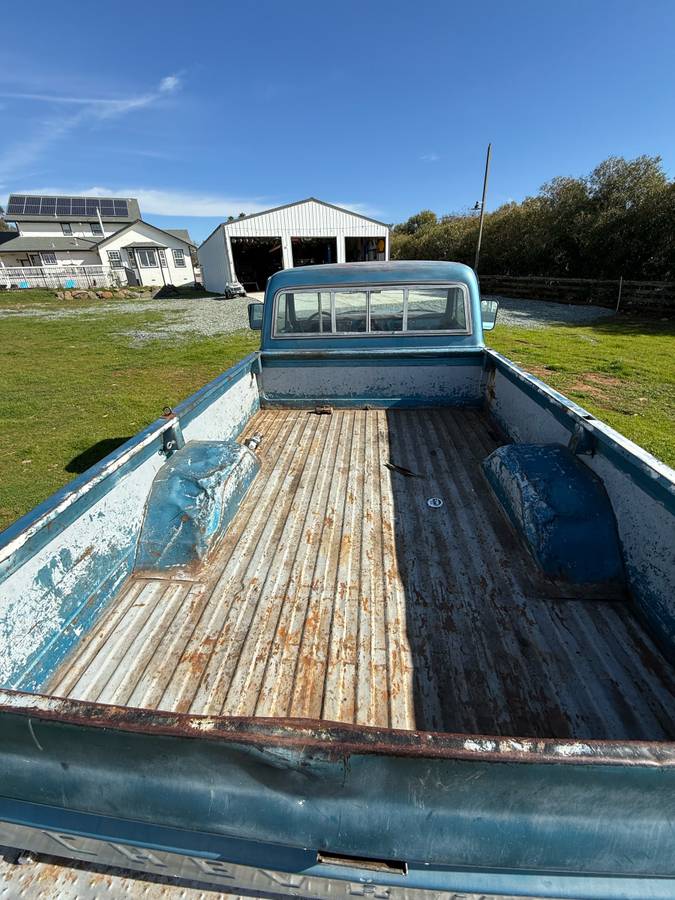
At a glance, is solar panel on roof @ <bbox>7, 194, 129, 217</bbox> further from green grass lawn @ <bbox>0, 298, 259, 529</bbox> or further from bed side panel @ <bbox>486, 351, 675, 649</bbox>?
bed side panel @ <bbox>486, 351, 675, 649</bbox>

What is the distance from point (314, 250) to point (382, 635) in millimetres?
31079

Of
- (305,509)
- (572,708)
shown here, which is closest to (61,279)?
(305,509)

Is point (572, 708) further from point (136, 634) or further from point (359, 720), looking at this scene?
point (136, 634)

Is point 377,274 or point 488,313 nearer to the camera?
point 377,274

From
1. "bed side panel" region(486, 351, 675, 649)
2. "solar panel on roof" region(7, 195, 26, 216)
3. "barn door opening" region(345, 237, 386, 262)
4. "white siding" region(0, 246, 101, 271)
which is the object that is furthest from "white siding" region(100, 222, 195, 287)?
"bed side panel" region(486, 351, 675, 649)

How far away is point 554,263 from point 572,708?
22.5 meters

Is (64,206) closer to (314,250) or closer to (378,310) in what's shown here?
(314,250)

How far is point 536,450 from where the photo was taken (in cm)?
286

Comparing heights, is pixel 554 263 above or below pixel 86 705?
above

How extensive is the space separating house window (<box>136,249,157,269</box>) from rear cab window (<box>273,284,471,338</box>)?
106 ft

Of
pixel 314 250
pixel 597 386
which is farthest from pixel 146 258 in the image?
pixel 597 386

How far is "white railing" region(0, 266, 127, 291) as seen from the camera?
29.6 meters

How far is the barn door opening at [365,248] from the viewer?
25.3 meters

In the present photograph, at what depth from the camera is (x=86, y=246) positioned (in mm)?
35156
